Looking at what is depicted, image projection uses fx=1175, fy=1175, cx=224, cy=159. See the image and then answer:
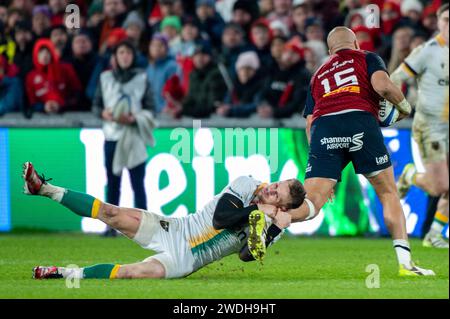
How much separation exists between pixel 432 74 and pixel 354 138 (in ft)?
12.8

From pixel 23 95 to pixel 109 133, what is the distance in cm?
264

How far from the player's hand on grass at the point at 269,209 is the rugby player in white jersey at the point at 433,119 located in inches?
182

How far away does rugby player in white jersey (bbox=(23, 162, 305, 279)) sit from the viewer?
33.9ft

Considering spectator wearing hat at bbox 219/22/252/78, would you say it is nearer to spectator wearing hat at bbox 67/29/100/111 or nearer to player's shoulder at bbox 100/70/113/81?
spectator wearing hat at bbox 67/29/100/111

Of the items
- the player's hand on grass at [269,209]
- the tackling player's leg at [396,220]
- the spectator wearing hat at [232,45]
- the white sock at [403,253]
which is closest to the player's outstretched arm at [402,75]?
the tackling player's leg at [396,220]

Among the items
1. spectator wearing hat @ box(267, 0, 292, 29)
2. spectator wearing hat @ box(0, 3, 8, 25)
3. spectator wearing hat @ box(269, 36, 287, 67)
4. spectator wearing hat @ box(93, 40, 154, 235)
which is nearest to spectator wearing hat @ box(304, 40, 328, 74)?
spectator wearing hat @ box(269, 36, 287, 67)

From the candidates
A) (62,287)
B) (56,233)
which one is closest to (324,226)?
(56,233)

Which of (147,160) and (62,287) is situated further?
(147,160)

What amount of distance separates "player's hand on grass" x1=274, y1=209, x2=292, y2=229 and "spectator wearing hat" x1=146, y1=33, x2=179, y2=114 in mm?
8226

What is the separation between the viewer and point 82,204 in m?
10.5

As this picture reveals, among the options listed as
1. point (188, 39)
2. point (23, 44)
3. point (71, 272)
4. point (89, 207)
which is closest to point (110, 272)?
point (71, 272)

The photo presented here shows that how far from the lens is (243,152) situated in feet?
54.2

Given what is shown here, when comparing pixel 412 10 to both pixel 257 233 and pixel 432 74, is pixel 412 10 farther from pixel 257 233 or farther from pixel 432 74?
pixel 257 233

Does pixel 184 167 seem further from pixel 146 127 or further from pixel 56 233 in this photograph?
pixel 56 233
